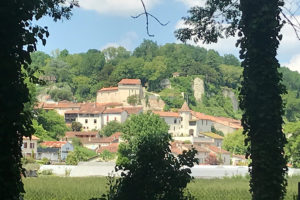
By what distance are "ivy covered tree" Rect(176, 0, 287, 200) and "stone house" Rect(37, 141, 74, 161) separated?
81.8m

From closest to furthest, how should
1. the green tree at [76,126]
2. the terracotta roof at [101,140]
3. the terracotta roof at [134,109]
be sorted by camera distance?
1. the terracotta roof at [101,140]
2. the green tree at [76,126]
3. the terracotta roof at [134,109]

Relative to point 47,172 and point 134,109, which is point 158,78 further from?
point 47,172

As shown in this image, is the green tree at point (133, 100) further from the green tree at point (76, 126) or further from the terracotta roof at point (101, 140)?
the terracotta roof at point (101, 140)

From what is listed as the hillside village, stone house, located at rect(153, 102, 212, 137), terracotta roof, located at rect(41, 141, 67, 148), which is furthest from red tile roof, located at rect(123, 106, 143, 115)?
terracotta roof, located at rect(41, 141, 67, 148)

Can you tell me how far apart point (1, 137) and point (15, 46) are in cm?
88

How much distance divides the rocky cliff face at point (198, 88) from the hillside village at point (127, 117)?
21.6 m

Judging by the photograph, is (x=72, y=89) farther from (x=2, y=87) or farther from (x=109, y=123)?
(x=2, y=87)

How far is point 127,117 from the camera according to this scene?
130875 mm

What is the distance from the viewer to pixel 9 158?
501 centimetres

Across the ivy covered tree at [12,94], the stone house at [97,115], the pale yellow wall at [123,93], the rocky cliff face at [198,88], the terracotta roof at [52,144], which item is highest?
the rocky cliff face at [198,88]

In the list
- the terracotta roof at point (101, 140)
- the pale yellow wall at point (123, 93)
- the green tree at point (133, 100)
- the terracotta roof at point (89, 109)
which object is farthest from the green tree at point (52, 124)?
the pale yellow wall at point (123, 93)

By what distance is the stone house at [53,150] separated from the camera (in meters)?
88.2

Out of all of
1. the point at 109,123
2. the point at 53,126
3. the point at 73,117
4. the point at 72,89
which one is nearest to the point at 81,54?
the point at 72,89

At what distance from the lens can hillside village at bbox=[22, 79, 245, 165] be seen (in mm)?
108312
